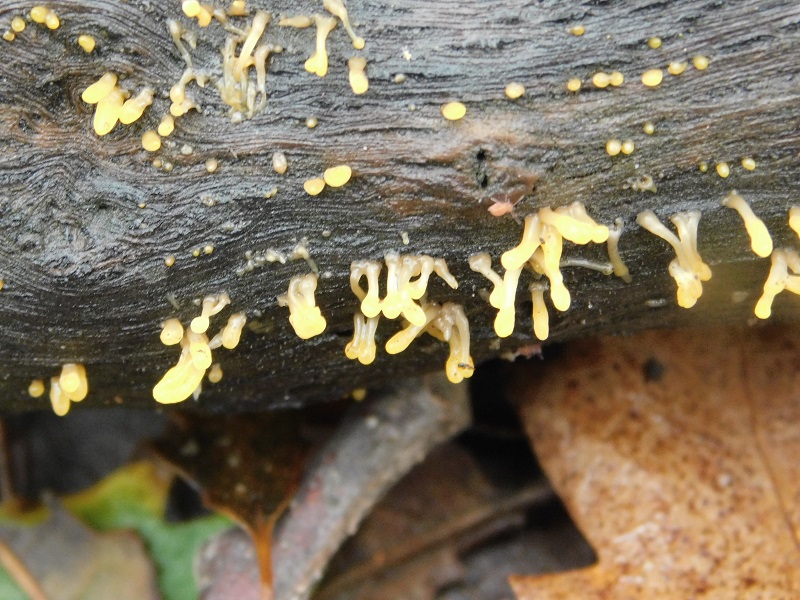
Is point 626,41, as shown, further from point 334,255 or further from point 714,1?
point 334,255

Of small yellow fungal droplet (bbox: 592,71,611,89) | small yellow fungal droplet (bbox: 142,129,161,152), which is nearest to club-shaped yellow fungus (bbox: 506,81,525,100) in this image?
small yellow fungal droplet (bbox: 592,71,611,89)

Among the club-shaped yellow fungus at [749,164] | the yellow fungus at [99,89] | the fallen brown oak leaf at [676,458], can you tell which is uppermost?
the yellow fungus at [99,89]

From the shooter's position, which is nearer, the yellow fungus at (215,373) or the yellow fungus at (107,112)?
the yellow fungus at (107,112)

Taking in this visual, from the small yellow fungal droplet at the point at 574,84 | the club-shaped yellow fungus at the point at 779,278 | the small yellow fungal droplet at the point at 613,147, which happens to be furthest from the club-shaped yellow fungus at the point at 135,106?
the club-shaped yellow fungus at the point at 779,278

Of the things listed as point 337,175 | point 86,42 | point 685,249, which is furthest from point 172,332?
point 685,249

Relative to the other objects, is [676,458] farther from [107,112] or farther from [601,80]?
[107,112]

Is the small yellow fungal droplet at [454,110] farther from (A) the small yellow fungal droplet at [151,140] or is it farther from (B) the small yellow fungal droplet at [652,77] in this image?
(A) the small yellow fungal droplet at [151,140]

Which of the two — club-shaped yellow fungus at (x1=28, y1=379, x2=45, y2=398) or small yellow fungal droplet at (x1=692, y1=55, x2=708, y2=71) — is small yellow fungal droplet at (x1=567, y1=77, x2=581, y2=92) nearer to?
small yellow fungal droplet at (x1=692, y1=55, x2=708, y2=71)
